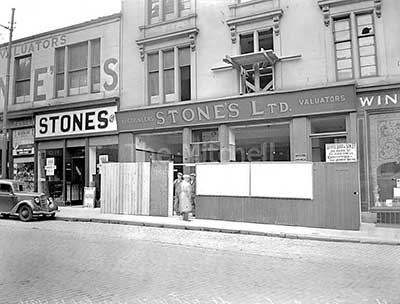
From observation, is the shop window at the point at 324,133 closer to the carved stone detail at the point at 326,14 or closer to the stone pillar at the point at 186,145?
the carved stone detail at the point at 326,14

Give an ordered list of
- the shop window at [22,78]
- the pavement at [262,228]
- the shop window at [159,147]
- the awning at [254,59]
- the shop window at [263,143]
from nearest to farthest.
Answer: the pavement at [262,228]
the awning at [254,59]
the shop window at [263,143]
the shop window at [159,147]
the shop window at [22,78]

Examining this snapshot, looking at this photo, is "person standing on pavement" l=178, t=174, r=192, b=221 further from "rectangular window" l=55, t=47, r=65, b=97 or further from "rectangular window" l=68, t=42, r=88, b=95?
"rectangular window" l=55, t=47, r=65, b=97

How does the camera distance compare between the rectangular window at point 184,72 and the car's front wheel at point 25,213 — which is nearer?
the car's front wheel at point 25,213

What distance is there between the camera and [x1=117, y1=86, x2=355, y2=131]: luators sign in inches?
528

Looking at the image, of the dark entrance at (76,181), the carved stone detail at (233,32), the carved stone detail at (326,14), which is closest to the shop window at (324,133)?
the carved stone detail at (326,14)

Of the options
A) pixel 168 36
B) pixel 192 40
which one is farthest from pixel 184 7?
pixel 192 40

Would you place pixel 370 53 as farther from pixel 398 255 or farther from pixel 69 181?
pixel 69 181

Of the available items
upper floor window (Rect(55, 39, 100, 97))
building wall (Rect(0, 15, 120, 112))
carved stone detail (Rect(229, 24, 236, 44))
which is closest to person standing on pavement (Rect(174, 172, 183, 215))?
carved stone detail (Rect(229, 24, 236, 44))

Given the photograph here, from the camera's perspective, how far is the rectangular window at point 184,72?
16.3 m

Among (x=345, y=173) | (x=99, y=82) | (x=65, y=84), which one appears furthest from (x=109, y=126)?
(x=345, y=173)

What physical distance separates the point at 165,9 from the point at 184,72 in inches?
110

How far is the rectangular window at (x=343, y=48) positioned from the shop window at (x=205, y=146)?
4984 millimetres

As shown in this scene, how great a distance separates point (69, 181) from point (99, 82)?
15.2 feet

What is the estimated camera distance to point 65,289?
195 inches
